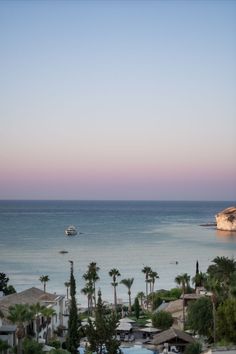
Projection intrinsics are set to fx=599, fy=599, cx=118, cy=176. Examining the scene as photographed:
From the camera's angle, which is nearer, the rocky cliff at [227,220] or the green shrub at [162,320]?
the green shrub at [162,320]

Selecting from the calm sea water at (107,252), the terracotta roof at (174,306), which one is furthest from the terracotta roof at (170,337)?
the calm sea water at (107,252)

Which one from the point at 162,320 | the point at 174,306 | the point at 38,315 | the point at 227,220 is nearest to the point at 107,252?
the point at 174,306

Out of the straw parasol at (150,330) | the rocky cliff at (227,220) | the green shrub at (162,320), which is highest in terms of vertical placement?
the rocky cliff at (227,220)

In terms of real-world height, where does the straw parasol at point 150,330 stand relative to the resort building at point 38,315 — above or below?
below

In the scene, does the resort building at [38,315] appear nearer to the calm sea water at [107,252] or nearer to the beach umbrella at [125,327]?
the beach umbrella at [125,327]

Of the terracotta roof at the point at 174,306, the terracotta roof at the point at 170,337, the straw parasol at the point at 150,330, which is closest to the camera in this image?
the terracotta roof at the point at 170,337

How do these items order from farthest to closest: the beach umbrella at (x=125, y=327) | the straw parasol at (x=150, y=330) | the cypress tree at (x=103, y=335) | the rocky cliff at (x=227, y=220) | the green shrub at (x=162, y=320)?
the rocky cliff at (x=227, y=220)
the green shrub at (x=162, y=320)
the beach umbrella at (x=125, y=327)
the straw parasol at (x=150, y=330)
the cypress tree at (x=103, y=335)

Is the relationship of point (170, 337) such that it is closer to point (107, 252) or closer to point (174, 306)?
point (174, 306)

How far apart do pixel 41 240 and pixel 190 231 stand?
51937 mm

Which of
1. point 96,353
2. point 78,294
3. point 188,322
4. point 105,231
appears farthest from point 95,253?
point 96,353

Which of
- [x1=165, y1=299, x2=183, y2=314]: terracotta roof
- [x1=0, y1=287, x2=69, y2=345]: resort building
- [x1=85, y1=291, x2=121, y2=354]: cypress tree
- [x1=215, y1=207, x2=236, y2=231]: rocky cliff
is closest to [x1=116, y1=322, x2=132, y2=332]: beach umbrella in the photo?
[x1=0, y1=287, x2=69, y2=345]: resort building

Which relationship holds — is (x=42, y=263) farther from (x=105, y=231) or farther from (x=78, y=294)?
(x=105, y=231)

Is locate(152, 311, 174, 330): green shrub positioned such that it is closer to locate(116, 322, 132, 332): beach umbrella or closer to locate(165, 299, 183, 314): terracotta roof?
locate(116, 322, 132, 332): beach umbrella

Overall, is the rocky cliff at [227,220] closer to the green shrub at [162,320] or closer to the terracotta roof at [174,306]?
the terracotta roof at [174,306]
